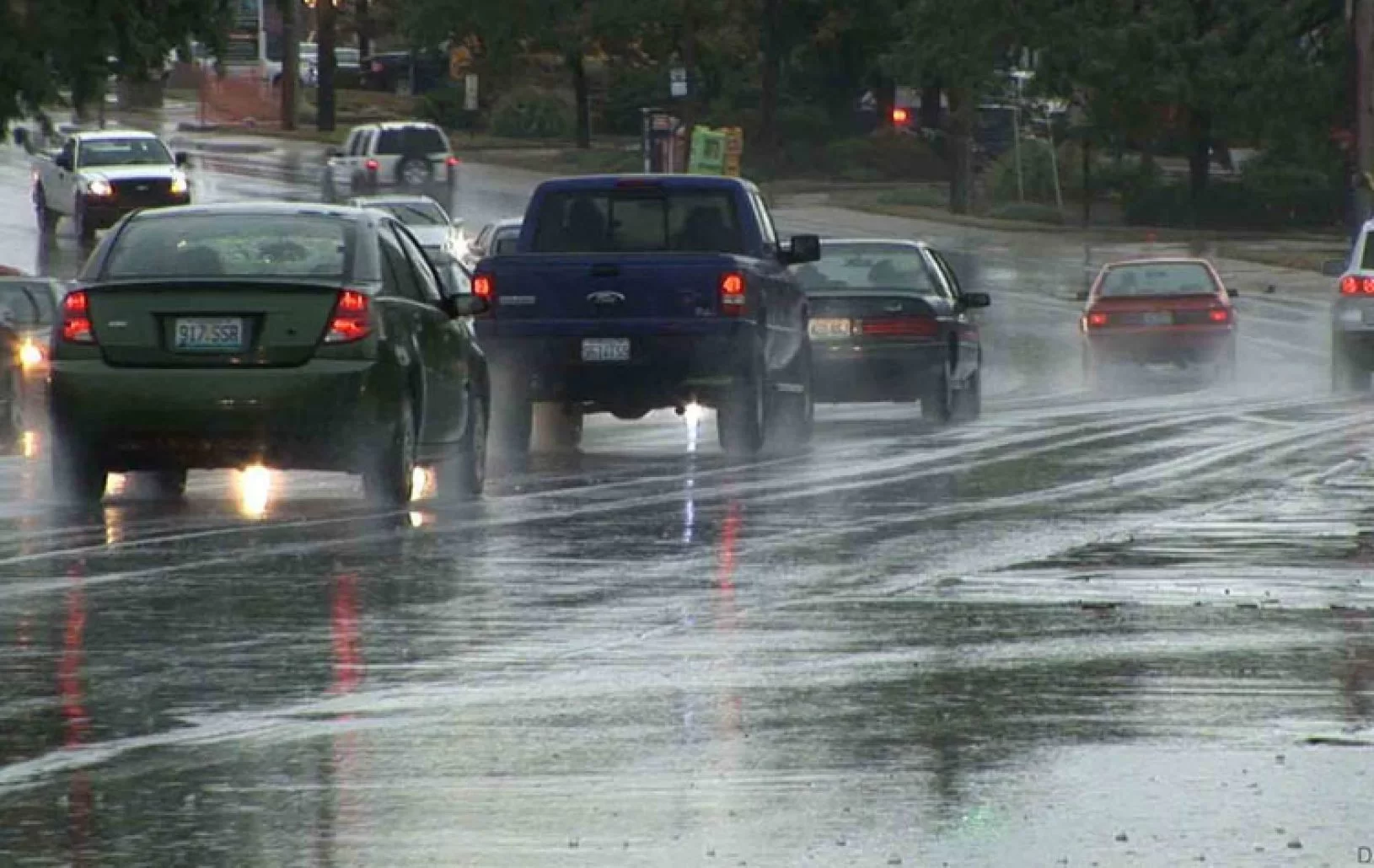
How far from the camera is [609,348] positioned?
76.7ft

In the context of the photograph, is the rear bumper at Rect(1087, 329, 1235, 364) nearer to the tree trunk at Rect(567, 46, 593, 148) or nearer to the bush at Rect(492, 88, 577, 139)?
the tree trunk at Rect(567, 46, 593, 148)

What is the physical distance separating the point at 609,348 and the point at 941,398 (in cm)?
651

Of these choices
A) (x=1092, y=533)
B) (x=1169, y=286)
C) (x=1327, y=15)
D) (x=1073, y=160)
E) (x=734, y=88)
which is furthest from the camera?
(x=734, y=88)

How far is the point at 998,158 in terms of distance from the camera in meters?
80.5

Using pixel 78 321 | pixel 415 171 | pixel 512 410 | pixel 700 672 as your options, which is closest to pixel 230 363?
pixel 78 321

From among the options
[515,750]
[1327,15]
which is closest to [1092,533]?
[515,750]

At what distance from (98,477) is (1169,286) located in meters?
24.5

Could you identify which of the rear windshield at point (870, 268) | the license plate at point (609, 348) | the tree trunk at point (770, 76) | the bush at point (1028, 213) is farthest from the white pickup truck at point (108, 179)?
the license plate at point (609, 348)

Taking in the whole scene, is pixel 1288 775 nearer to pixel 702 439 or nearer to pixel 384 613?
pixel 384 613

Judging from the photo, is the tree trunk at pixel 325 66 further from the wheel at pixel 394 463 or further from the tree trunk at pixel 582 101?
the wheel at pixel 394 463

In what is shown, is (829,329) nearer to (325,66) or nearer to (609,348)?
(609,348)

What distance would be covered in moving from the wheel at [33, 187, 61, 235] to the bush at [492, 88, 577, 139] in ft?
95.3

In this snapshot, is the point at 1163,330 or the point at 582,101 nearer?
the point at 1163,330

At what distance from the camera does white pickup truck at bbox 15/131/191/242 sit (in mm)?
59156
